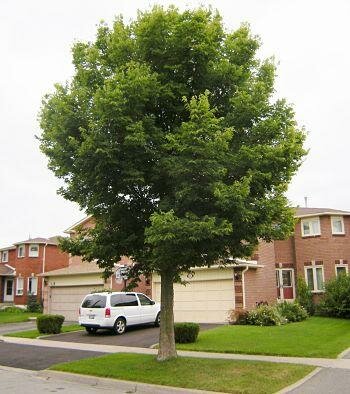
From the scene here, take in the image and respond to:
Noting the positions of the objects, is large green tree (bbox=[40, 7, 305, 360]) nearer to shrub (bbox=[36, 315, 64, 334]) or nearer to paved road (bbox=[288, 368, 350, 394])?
paved road (bbox=[288, 368, 350, 394])

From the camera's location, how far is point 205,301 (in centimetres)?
2431

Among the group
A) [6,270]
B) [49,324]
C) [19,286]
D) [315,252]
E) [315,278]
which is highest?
[6,270]

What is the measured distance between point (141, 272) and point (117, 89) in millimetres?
5326

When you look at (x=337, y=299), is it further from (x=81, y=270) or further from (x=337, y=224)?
(x=81, y=270)

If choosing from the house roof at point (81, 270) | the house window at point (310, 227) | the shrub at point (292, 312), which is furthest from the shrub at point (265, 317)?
the house roof at point (81, 270)

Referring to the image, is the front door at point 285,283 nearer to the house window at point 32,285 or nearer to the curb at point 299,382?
the curb at point 299,382

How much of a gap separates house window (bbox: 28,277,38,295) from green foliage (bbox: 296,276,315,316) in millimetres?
23225

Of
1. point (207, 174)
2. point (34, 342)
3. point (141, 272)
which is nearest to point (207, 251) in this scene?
point (207, 174)

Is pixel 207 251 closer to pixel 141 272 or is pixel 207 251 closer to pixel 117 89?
pixel 141 272

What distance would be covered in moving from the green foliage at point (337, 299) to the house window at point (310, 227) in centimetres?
419

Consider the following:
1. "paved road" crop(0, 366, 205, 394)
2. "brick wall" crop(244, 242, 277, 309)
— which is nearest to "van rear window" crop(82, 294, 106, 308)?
"brick wall" crop(244, 242, 277, 309)

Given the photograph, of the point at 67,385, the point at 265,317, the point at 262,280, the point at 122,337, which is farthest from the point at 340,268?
the point at 67,385

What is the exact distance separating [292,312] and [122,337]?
888 centimetres

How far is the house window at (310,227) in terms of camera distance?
95.8 ft
